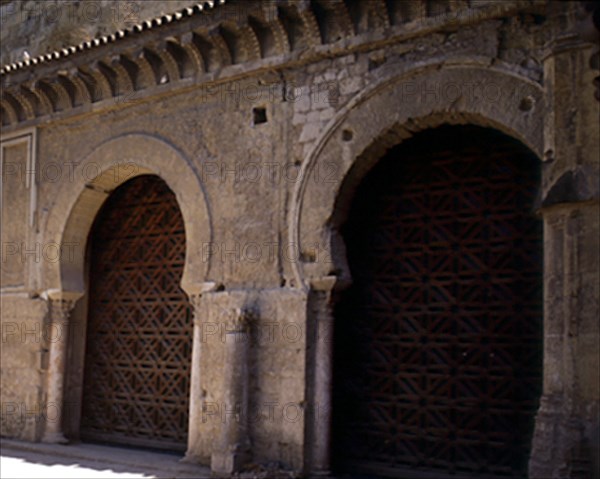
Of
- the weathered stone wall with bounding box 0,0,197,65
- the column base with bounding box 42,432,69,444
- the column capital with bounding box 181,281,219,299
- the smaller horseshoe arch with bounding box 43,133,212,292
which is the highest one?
the weathered stone wall with bounding box 0,0,197,65

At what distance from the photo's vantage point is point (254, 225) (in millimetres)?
7898

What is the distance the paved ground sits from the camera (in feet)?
25.2

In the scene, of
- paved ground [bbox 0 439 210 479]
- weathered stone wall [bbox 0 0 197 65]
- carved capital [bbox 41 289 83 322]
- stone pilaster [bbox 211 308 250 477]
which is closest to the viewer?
stone pilaster [bbox 211 308 250 477]

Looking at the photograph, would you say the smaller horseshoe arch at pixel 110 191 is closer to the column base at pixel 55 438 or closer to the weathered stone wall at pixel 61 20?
the column base at pixel 55 438

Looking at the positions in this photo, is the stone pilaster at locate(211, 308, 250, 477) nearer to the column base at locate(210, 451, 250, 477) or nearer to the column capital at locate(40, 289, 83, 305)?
the column base at locate(210, 451, 250, 477)

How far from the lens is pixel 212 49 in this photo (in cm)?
834

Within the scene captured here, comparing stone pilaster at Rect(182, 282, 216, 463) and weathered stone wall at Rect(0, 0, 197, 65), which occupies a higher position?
weathered stone wall at Rect(0, 0, 197, 65)

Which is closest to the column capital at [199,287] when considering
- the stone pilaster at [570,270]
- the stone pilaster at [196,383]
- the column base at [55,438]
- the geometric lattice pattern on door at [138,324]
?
the stone pilaster at [196,383]

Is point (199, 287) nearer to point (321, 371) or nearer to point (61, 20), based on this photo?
point (321, 371)

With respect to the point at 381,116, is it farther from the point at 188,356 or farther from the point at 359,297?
the point at 188,356

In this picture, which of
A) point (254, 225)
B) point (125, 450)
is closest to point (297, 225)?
point (254, 225)

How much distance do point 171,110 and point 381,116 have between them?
106 inches

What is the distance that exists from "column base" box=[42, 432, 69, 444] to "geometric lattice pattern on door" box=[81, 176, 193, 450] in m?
0.46

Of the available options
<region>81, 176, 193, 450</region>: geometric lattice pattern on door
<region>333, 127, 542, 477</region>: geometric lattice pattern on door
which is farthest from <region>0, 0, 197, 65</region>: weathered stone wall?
<region>333, 127, 542, 477</region>: geometric lattice pattern on door
